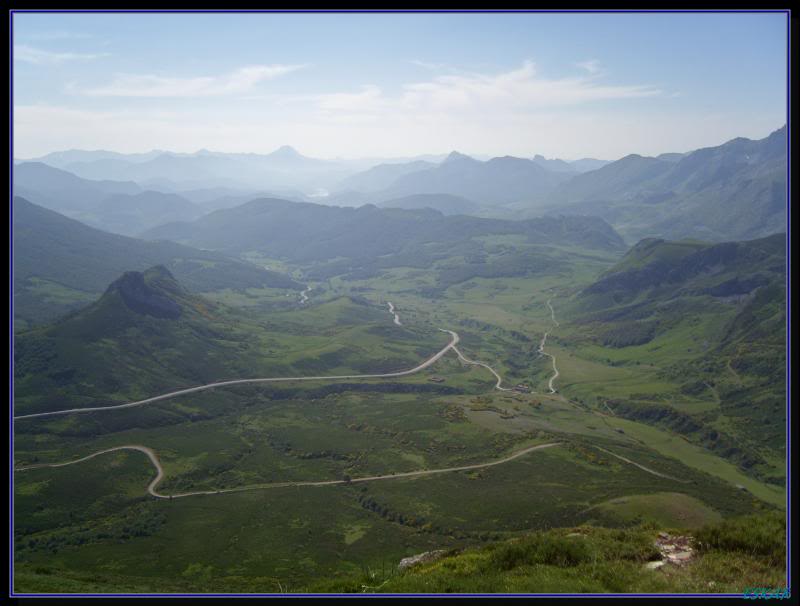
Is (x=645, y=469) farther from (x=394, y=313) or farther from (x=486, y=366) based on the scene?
(x=394, y=313)

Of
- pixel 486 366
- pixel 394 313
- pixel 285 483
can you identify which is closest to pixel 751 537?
pixel 285 483

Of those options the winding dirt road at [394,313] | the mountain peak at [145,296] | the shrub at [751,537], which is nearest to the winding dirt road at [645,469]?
the shrub at [751,537]

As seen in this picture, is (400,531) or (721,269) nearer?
(400,531)

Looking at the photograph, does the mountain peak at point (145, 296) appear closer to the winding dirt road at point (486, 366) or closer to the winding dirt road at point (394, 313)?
the winding dirt road at point (394, 313)

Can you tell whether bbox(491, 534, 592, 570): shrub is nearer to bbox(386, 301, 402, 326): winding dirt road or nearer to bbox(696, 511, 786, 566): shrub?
bbox(696, 511, 786, 566): shrub

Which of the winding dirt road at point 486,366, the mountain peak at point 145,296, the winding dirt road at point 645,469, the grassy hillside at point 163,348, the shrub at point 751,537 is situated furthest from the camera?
the mountain peak at point 145,296

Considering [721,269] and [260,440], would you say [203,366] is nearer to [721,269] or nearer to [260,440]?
[260,440]

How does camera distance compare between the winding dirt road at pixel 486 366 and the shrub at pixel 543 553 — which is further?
the winding dirt road at pixel 486 366

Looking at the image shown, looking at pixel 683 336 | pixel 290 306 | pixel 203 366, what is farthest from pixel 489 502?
pixel 290 306

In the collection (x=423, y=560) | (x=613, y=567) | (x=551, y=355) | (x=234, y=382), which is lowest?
(x=234, y=382)

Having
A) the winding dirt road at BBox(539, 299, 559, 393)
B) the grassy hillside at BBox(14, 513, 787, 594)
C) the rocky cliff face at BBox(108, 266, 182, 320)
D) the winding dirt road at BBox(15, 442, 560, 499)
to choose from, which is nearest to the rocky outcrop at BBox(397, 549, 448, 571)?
the grassy hillside at BBox(14, 513, 787, 594)

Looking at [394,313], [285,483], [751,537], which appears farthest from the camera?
[394,313]
